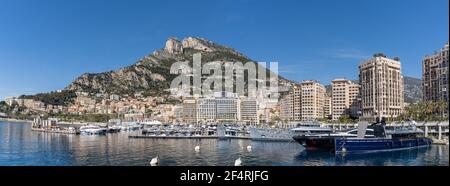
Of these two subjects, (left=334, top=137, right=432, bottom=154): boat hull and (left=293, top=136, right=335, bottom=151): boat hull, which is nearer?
(left=334, top=137, right=432, bottom=154): boat hull

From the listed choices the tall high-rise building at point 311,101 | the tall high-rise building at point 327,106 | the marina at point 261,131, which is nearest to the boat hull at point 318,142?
Result: the marina at point 261,131

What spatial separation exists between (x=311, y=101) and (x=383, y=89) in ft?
37.7

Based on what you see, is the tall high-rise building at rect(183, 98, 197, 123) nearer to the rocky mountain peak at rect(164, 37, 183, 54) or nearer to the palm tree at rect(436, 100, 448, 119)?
the rocky mountain peak at rect(164, 37, 183, 54)

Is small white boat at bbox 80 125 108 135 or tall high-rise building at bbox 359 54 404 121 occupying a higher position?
tall high-rise building at bbox 359 54 404 121

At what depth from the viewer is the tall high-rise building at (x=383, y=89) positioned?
1745 inches

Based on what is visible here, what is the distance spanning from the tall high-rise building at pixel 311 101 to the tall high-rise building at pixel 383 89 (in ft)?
28.7

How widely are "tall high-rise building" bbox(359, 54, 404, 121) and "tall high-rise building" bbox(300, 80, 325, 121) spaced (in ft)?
28.7

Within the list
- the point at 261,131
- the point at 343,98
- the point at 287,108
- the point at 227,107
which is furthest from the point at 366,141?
the point at 227,107

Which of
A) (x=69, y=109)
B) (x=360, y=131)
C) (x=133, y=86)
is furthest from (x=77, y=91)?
(x=360, y=131)

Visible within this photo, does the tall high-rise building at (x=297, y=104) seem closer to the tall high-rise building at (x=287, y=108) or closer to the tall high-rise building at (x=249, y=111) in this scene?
the tall high-rise building at (x=287, y=108)

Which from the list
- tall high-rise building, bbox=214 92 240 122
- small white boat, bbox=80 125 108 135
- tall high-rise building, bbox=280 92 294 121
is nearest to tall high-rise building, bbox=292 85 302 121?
tall high-rise building, bbox=280 92 294 121

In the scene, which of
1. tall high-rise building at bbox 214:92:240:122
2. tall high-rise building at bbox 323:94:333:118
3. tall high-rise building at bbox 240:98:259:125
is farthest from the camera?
tall high-rise building at bbox 214:92:240:122

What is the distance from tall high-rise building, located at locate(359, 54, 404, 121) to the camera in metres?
44.3
